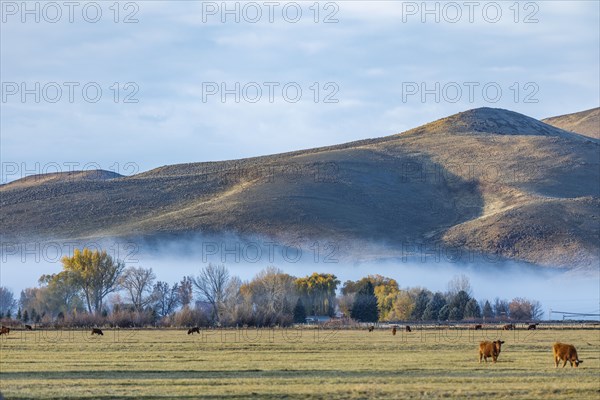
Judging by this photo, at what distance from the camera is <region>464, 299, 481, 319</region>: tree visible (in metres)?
115

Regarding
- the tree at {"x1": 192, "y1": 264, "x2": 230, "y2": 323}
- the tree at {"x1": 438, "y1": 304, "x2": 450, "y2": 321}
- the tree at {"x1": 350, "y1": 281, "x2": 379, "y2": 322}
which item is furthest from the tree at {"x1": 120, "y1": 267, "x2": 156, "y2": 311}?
the tree at {"x1": 438, "y1": 304, "x2": 450, "y2": 321}

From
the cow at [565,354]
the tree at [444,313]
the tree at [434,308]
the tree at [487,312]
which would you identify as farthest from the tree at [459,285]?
the cow at [565,354]

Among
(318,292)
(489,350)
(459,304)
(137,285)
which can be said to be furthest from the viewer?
(318,292)

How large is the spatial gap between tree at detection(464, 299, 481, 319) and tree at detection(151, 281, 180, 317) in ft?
97.9

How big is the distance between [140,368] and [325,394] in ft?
33.2

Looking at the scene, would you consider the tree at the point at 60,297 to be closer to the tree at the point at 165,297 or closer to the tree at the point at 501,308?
the tree at the point at 165,297

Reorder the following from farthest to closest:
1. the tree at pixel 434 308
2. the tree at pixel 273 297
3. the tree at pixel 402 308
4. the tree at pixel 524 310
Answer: the tree at pixel 524 310, the tree at pixel 402 308, the tree at pixel 434 308, the tree at pixel 273 297

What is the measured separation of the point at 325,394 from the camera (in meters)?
27.1

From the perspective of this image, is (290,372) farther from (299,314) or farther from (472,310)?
(472,310)

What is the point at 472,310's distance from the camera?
11606 centimetres

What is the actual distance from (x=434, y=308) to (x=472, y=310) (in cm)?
396

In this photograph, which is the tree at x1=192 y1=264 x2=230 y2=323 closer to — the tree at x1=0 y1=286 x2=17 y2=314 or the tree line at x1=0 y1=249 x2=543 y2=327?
the tree line at x1=0 y1=249 x2=543 y2=327

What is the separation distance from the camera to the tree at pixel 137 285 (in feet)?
391

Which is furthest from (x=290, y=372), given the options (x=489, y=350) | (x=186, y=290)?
(x=186, y=290)
